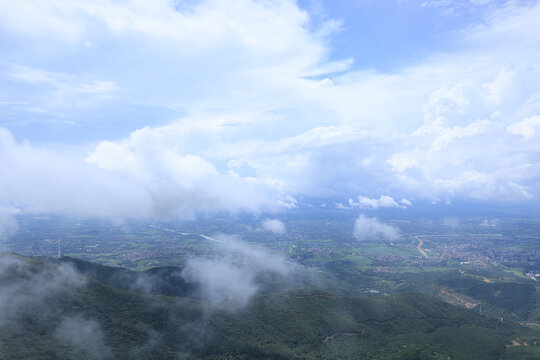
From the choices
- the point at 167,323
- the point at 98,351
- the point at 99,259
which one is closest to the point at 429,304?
the point at 167,323

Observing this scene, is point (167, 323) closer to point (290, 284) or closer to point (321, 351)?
point (321, 351)

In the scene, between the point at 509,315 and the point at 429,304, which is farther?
the point at 509,315

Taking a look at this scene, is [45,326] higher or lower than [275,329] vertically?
higher

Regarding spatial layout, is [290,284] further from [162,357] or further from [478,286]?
[478,286]

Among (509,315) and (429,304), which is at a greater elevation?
(429,304)

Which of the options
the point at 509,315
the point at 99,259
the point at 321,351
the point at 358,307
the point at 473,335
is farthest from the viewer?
the point at 99,259

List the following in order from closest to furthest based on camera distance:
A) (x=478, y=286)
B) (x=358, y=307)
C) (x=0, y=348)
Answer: (x=0, y=348) < (x=358, y=307) < (x=478, y=286)

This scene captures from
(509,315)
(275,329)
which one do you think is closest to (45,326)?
(275,329)
